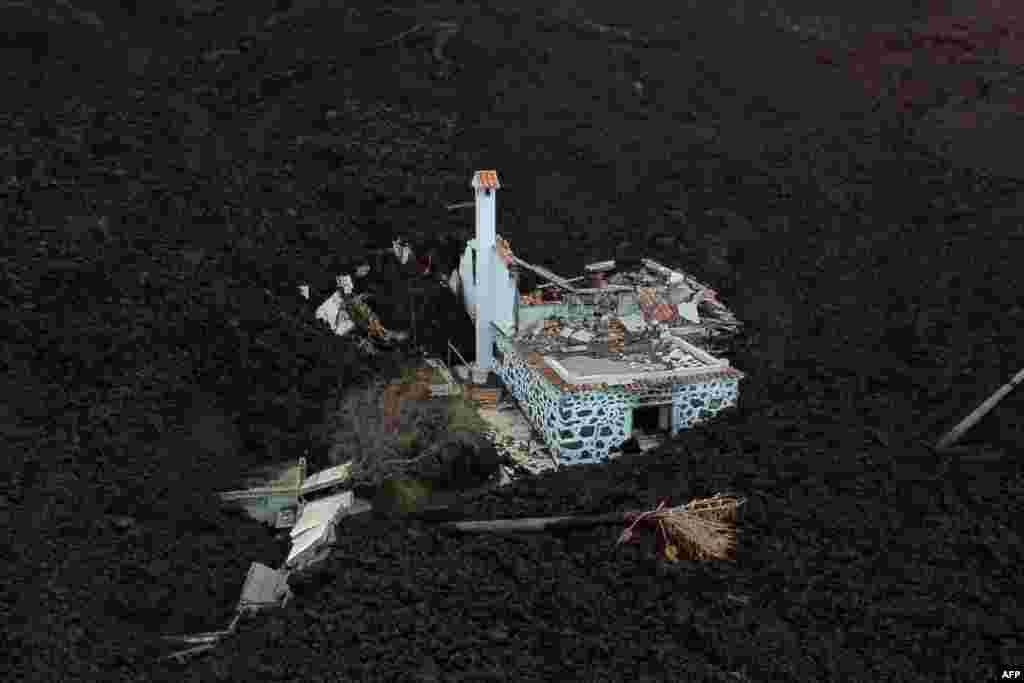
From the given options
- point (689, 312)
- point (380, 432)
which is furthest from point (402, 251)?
point (689, 312)

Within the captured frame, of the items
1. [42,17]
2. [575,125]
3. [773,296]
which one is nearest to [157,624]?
[773,296]

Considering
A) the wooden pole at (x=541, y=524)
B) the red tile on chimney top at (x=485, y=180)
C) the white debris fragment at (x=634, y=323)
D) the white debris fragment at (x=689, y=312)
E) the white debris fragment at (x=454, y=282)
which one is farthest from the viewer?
the white debris fragment at (x=454, y=282)

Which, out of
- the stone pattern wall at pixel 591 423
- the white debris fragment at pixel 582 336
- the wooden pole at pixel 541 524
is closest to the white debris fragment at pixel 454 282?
the white debris fragment at pixel 582 336

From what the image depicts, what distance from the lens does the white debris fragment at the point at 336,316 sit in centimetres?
1739

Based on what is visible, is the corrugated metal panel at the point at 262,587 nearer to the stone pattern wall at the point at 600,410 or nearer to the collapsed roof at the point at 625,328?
the stone pattern wall at the point at 600,410

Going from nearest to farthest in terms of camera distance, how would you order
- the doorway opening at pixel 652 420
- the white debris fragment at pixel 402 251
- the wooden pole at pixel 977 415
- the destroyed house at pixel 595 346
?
the wooden pole at pixel 977 415, the destroyed house at pixel 595 346, the doorway opening at pixel 652 420, the white debris fragment at pixel 402 251

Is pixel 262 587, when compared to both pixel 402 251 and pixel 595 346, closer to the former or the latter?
pixel 595 346

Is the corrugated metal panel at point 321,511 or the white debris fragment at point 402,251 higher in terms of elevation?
the white debris fragment at point 402,251

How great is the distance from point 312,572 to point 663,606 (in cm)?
422

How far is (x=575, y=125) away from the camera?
26656mm

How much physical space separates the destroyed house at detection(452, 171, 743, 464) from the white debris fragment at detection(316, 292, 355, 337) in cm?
250

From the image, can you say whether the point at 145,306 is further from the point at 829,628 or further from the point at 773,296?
the point at 773,296

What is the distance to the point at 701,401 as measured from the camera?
15242mm

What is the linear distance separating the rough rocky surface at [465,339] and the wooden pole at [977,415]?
28cm
